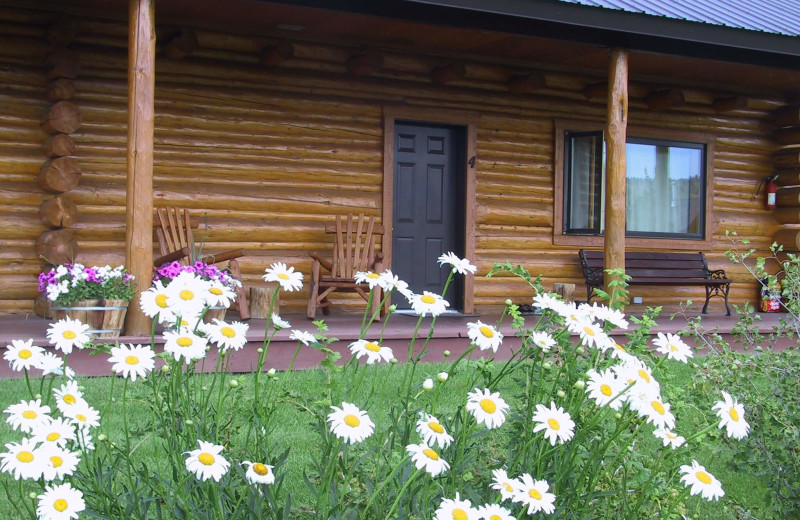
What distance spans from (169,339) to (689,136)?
29.4 ft

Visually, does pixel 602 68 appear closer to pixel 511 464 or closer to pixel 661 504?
pixel 661 504

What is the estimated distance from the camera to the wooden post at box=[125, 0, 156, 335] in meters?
5.59

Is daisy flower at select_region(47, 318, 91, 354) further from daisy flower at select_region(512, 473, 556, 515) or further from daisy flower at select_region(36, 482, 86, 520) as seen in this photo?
daisy flower at select_region(512, 473, 556, 515)

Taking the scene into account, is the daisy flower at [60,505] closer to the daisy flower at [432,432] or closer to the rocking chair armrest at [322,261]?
the daisy flower at [432,432]

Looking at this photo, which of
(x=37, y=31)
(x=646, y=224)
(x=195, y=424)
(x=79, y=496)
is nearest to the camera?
(x=79, y=496)

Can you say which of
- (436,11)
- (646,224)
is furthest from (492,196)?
(436,11)

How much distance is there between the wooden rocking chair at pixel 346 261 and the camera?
7238 millimetres

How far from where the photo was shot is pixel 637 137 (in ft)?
31.1

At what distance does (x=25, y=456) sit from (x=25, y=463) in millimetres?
32

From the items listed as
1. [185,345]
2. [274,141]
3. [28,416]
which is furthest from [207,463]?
[274,141]

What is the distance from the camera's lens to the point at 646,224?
31.8 ft

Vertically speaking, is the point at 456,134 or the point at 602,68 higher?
the point at 602,68

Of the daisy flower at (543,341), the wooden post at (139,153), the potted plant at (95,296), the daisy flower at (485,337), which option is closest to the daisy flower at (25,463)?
the daisy flower at (485,337)

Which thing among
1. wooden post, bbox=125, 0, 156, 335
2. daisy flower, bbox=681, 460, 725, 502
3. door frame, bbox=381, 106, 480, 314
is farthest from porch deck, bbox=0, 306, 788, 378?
daisy flower, bbox=681, 460, 725, 502
